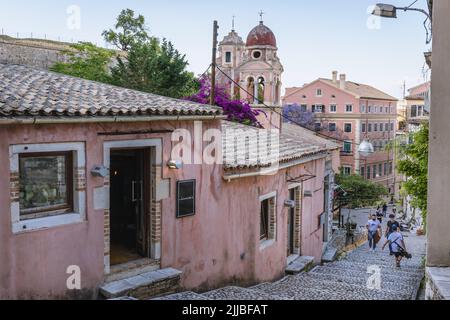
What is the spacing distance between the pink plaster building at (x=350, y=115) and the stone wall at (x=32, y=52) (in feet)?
100

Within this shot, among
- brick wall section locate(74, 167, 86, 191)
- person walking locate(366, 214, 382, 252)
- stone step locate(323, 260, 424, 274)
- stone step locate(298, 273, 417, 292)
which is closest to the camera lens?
brick wall section locate(74, 167, 86, 191)

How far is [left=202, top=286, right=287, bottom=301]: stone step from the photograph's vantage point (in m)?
8.70

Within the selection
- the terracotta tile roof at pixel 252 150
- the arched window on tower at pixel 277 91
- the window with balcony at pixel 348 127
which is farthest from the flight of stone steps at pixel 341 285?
the window with balcony at pixel 348 127

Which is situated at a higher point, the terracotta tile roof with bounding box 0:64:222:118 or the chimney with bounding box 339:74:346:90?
the chimney with bounding box 339:74:346:90

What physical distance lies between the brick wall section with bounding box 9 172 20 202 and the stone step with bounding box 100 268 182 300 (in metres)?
2.05

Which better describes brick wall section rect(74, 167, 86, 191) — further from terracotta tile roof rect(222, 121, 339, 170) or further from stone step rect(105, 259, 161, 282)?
terracotta tile roof rect(222, 121, 339, 170)

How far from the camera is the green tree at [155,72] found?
25.7 m

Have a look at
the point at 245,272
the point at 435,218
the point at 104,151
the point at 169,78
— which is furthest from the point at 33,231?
the point at 169,78

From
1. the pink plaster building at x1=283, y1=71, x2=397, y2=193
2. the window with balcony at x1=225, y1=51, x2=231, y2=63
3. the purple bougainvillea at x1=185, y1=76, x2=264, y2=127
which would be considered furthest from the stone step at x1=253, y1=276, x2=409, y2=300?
the window with balcony at x1=225, y1=51, x2=231, y2=63

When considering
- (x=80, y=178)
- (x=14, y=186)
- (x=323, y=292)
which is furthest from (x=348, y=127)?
(x=14, y=186)

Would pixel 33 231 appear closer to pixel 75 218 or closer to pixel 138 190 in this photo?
pixel 75 218

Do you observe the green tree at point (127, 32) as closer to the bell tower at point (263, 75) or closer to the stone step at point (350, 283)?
the bell tower at point (263, 75)
